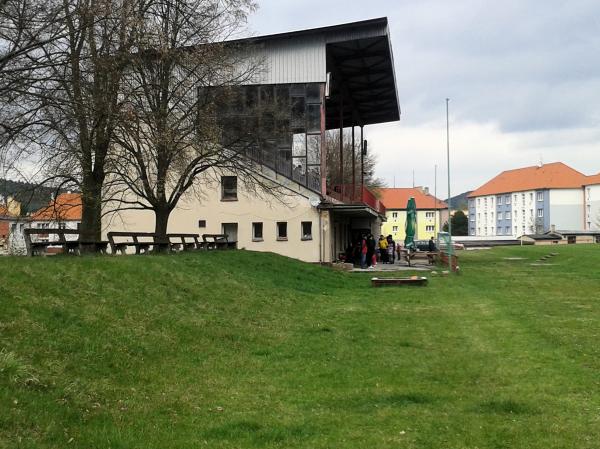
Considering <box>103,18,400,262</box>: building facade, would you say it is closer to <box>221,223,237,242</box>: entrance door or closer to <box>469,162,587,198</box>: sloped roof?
<box>221,223,237,242</box>: entrance door

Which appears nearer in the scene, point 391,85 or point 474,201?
point 391,85

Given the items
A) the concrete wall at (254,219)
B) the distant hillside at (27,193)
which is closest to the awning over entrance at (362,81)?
the concrete wall at (254,219)

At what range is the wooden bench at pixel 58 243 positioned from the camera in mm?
13227

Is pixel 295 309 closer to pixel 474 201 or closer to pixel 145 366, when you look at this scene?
pixel 145 366

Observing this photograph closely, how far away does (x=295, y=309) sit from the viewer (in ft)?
49.9

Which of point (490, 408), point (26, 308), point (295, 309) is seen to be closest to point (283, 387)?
point (490, 408)

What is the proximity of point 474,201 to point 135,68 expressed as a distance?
131807 mm

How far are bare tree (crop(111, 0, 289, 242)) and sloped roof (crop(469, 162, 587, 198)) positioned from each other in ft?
356

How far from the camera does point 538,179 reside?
12244cm

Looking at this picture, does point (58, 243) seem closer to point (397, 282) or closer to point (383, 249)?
point (397, 282)

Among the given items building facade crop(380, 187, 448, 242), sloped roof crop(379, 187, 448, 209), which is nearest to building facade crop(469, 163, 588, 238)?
building facade crop(380, 187, 448, 242)

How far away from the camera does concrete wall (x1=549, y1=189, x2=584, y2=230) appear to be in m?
119

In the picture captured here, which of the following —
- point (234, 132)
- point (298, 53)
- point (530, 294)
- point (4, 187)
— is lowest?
point (530, 294)

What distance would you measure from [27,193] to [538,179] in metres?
118
